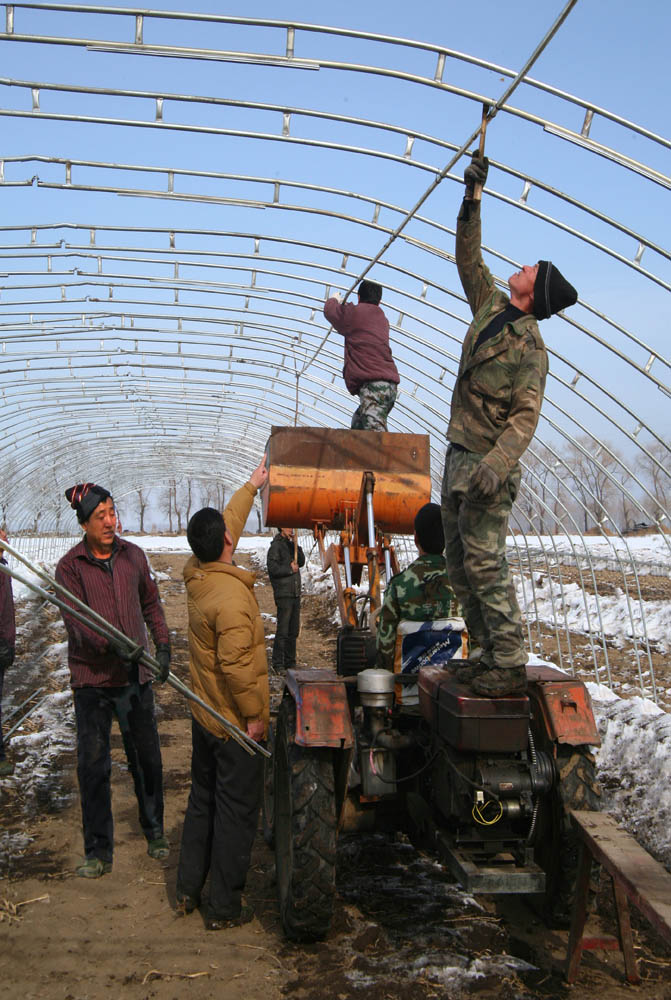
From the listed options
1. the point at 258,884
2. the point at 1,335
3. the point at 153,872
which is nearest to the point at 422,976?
the point at 258,884

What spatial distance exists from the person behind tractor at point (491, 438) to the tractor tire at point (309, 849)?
0.87 meters

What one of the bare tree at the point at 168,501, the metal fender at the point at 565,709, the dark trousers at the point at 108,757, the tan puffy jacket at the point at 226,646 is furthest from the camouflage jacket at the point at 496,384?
the bare tree at the point at 168,501

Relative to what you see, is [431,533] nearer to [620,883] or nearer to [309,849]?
[309,849]

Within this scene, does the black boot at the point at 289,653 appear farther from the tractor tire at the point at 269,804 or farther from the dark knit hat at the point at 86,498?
the dark knit hat at the point at 86,498

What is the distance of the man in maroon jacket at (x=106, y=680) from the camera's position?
4.61 m

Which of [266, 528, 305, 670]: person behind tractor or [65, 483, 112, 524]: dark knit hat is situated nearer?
[65, 483, 112, 524]: dark knit hat

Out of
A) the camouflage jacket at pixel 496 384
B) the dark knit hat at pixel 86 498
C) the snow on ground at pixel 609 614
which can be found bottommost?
the snow on ground at pixel 609 614

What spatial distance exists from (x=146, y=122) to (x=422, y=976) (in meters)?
6.84

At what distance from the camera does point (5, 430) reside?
20938 millimetres

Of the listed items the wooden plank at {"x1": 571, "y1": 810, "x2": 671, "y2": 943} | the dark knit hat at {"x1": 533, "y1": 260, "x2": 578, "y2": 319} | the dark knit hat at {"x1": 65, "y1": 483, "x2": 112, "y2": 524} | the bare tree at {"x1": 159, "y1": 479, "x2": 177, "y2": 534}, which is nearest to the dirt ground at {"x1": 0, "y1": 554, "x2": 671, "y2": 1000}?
the wooden plank at {"x1": 571, "y1": 810, "x2": 671, "y2": 943}

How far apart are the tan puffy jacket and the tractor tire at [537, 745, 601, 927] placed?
4.49 feet

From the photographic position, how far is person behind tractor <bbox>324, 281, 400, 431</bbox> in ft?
26.4

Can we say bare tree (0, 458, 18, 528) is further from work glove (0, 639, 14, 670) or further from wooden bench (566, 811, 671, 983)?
wooden bench (566, 811, 671, 983)

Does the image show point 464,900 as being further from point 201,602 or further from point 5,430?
point 5,430
